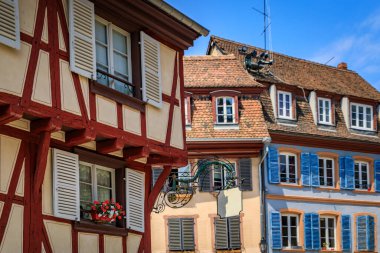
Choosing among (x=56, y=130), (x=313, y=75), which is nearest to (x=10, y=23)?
(x=56, y=130)

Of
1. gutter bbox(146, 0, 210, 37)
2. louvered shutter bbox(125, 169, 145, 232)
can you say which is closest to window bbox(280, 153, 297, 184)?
gutter bbox(146, 0, 210, 37)

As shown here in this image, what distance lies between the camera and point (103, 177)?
648 inches

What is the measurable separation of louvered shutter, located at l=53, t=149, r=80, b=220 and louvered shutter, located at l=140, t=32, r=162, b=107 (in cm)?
222

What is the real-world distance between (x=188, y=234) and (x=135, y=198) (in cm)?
1522

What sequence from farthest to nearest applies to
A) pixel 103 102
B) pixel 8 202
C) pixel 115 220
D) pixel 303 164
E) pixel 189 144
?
pixel 303 164 → pixel 189 144 → pixel 115 220 → pixel 103 102 → pixel 8 202

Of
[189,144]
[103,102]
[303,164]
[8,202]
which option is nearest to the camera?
[8,202]

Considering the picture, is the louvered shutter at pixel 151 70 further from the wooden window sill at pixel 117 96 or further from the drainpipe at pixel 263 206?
the drainpipe at pixel 263 206

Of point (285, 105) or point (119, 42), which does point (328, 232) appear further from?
point (119, 42)

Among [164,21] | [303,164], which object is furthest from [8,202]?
[303,164]

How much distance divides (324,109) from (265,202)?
5.81 m

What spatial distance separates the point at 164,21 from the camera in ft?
56.3

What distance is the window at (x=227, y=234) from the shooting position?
3216 cm

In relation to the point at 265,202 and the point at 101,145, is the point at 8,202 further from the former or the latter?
the point at 265,202

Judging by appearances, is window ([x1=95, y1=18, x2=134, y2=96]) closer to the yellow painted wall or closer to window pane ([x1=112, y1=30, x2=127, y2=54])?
window pane ([x1=112, y1=30, x2=127, y2=54])
